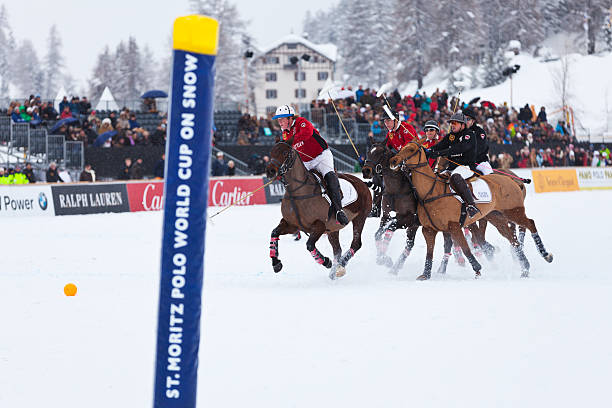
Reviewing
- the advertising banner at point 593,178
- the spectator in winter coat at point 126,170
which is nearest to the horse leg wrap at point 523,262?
the spectator in winter coat at point 126,170

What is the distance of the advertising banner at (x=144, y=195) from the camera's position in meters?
21.4

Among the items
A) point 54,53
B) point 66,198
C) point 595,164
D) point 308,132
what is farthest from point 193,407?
point 54,53

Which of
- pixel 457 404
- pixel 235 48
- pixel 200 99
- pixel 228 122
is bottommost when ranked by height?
pixel 457 404

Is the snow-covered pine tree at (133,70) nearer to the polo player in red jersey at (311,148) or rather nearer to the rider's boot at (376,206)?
the rider's boot at (376,206)

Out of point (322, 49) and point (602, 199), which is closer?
point (602, 199)

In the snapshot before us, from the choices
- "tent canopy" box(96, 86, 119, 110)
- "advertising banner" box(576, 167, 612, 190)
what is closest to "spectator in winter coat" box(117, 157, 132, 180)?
"tent canopy" box(96, 86, 119, 110)

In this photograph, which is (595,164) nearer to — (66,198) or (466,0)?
(66,198)

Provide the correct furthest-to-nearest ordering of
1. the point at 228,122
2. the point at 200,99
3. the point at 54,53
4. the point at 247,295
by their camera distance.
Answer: the point at 54,53, the point at 228,122, the point at 247,295, the point at 200,99

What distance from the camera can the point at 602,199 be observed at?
987 inches

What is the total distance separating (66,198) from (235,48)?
57.6 metres

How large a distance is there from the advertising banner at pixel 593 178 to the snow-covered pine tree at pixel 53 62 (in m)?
90.0

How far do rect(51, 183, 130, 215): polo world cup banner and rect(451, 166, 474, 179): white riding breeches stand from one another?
1280 cm

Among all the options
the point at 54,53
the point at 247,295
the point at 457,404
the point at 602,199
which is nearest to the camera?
the point at 457,404

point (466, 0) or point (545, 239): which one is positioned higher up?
point (466, 0)
